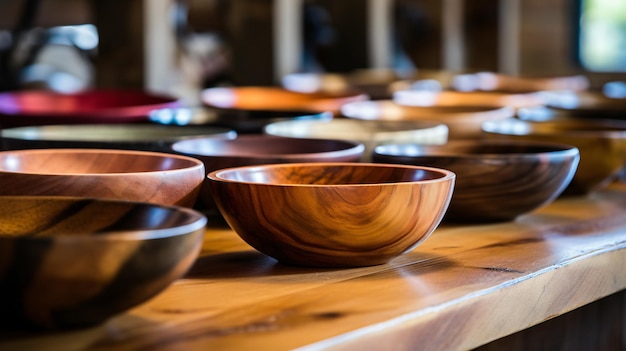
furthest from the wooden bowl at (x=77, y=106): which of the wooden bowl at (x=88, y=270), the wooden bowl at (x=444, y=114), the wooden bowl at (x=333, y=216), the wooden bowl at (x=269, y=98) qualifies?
the wooden bowl at (x=88, y=270)

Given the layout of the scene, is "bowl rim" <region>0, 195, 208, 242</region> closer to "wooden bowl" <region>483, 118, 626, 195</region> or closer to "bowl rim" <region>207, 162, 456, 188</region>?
"bowl rim" <region>207, 162, 456, 188</region>

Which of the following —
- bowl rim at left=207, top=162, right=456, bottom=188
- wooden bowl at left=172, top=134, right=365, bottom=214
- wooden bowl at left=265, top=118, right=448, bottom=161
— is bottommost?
wooden bowl at left=265, top=118, right=448, bottom=161

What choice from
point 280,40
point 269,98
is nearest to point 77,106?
point 269,98

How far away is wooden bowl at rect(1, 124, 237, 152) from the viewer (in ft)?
3.40

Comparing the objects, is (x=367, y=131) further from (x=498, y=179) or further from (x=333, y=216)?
(x=333, y=216)

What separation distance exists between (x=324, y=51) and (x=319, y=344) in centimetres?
301

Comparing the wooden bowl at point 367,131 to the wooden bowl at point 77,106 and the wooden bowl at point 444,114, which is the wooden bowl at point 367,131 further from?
the wooden bowl at point 77,106

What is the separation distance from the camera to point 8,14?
3.92 metres

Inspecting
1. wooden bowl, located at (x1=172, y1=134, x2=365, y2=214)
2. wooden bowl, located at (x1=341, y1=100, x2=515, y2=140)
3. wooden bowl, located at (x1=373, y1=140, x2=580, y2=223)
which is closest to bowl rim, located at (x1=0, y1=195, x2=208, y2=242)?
wooden bowl, located at (x1=172, y1=134, x2=365, y2=214)

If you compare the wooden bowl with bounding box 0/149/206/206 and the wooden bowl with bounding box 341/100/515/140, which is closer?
the wooden bowl with bounding box 0/149/206/206

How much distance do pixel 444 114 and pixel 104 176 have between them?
946mm

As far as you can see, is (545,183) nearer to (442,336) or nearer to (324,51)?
(442,336)

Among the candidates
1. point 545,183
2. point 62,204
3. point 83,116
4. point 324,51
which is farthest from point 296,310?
point 324,51

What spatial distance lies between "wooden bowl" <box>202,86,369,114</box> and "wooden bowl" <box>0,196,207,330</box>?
4.05 ft
